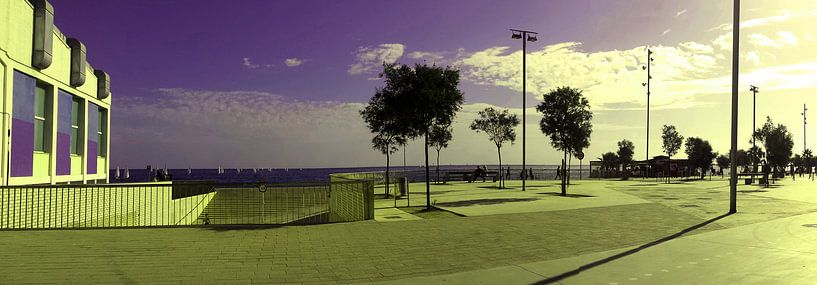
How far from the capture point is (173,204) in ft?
62.5

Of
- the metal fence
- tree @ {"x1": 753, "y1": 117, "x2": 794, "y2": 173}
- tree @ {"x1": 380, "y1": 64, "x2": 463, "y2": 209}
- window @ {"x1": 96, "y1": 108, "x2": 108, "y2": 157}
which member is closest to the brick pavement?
the metal fence

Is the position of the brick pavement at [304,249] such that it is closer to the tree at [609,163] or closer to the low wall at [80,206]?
the low wall at [80,206]

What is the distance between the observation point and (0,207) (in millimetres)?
12031

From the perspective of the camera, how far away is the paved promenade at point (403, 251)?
7230 millimetres

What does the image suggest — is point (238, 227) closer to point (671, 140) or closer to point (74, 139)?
point (74, 139)

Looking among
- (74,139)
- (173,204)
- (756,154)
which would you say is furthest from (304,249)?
(756,154)

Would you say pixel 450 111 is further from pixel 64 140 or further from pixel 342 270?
pixel 64 140

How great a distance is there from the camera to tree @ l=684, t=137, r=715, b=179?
61894 millimetres

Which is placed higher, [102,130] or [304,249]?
[102,130]

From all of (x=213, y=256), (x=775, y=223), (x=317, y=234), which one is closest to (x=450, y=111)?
(x=317, y=234)

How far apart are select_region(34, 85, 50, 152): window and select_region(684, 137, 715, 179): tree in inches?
2457

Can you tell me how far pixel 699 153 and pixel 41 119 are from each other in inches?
2570

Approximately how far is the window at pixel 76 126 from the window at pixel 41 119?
299 centimetres

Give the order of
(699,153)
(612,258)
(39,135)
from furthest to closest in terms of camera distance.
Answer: (699,153), (39,135), (612,258)
